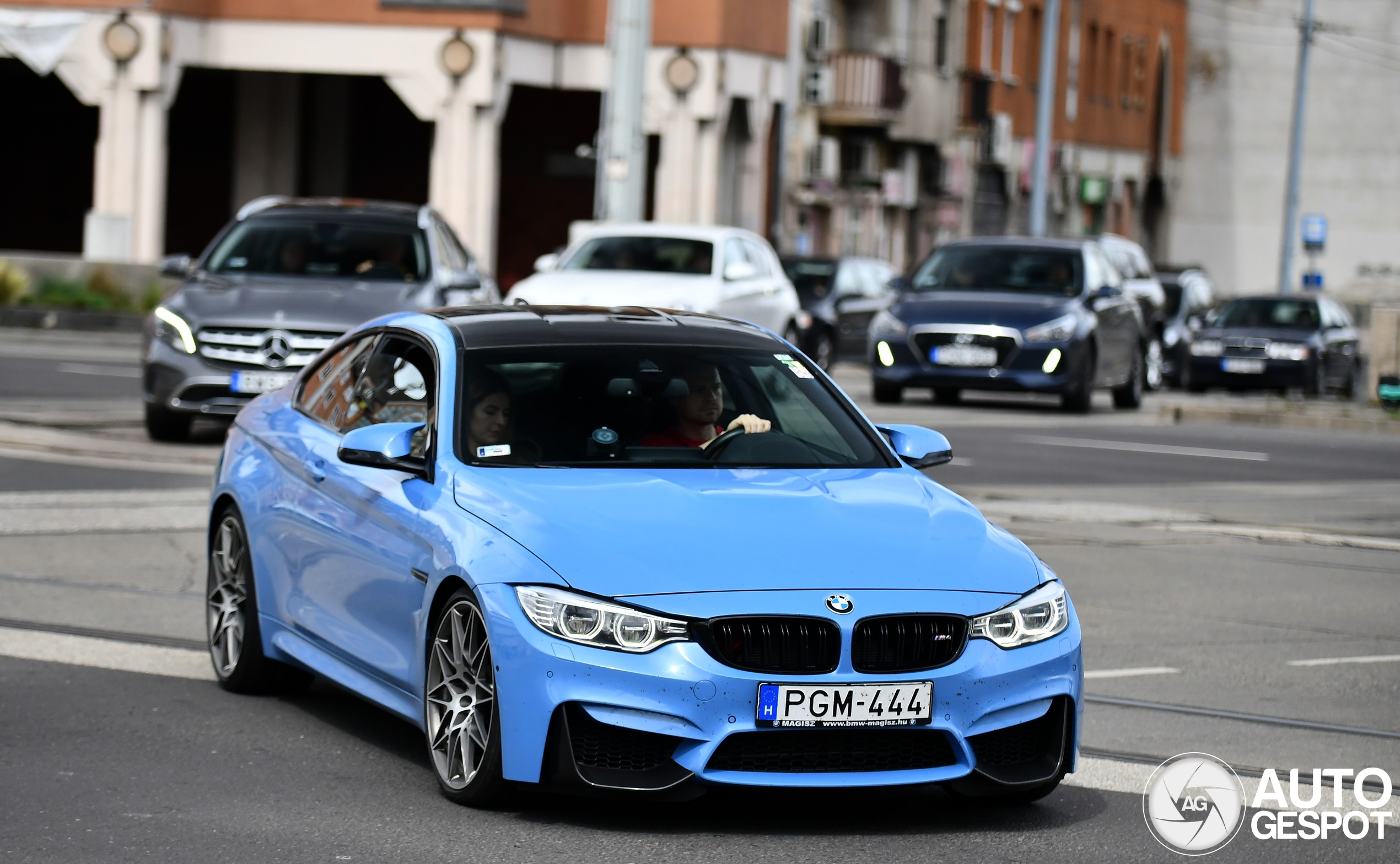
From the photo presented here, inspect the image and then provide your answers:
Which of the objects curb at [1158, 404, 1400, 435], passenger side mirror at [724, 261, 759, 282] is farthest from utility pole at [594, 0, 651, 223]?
curb at [1158, 404, 1400, 435]

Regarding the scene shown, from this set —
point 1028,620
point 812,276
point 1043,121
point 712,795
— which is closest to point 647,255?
point 812,276

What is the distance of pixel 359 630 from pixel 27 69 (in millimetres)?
41479

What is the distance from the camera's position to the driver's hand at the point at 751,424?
284 inches

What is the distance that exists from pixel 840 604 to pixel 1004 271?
60.7 ft

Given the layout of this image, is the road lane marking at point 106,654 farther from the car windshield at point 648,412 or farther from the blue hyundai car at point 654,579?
the car windshield at point 648,412

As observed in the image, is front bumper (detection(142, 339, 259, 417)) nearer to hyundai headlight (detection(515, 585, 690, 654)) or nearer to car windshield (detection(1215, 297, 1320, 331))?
hyundai headlight (detection(515, 585, 690, 654))

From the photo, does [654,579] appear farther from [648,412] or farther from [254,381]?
[254,381]

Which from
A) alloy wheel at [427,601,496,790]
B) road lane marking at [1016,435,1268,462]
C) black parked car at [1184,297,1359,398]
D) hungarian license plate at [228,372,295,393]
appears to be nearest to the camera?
alloy wheel at [427,601,496,790]

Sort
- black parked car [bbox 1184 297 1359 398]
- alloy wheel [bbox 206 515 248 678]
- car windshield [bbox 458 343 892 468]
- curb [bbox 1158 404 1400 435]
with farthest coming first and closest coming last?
black parked car [bbox 1184 297 1359 398]
curb [bbox 1158 404 1400 435]
alloy wheel [bbox 206 515 248 678]
car windshield [bbox 458 343 892 468]

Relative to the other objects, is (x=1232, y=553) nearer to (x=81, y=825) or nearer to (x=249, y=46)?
(x=81, y=825)

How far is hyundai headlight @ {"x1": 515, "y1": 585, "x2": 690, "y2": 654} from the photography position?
18.8 feet

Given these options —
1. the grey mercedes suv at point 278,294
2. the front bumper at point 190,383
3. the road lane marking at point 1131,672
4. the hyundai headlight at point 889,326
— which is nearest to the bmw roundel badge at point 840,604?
the road lane marking at point 1131,672

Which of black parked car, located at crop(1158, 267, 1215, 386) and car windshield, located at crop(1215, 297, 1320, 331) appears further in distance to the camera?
black parked car, located at crop(1158, 267, 1215, 386)

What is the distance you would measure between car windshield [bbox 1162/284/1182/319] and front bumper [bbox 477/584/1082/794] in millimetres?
32476
